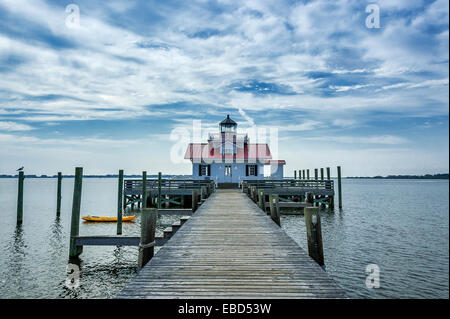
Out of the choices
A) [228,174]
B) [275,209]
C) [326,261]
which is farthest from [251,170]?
[275,209]

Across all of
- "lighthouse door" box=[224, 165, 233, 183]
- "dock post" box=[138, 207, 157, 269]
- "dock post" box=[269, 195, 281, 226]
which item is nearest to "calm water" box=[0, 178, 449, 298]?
"dock post" box=[269, 195, 281, 226]

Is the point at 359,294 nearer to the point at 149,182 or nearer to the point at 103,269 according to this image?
the point at 103,269

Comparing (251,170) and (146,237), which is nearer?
(146,237)

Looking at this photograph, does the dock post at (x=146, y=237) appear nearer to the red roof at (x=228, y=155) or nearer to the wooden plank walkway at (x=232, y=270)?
the wooden plank walkway at (x=232, y=270)

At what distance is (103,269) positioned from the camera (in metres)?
12.0

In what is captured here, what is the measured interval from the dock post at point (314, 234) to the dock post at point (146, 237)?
3741 millimetres

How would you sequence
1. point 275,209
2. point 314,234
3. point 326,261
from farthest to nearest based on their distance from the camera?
point 326,261, point 275,209, point 314,234

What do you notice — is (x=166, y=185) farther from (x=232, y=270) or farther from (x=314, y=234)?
(x=232, y=270)

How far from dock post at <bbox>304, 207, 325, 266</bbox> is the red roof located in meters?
29.1

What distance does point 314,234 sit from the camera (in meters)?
6.96

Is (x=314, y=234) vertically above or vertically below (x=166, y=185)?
below

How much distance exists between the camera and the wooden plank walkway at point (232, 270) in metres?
4.35

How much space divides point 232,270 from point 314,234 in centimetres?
257
